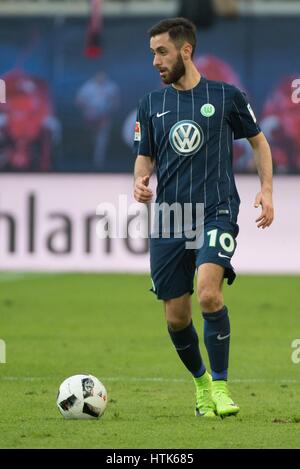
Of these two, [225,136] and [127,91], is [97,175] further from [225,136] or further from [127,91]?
[225,136]

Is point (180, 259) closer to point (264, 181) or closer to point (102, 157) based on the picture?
point (264, 181)

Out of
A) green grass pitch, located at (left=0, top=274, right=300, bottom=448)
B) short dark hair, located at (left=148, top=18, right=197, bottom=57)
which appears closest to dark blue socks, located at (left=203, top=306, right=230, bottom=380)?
green grass pitch, located at (left=0, top=274, right=300, bottom=448)

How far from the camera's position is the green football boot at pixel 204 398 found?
25.7 feet

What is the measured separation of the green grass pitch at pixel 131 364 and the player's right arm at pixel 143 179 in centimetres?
123

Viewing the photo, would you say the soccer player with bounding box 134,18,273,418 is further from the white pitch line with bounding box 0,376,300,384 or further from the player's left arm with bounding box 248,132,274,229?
the white pitch line with bounding box 0,376,300,384

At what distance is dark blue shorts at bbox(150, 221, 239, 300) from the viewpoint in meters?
7.72

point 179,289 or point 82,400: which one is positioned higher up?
point 179,289

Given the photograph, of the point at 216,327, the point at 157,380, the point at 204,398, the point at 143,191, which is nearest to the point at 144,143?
the point at 143,191

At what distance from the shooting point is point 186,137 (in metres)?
7.80

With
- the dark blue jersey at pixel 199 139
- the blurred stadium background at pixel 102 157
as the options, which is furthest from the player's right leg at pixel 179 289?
the blurred stadium background at pixel 102 157

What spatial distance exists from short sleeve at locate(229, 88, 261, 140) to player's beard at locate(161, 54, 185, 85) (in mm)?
344

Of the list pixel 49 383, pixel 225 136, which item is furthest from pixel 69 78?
pixel 225 136

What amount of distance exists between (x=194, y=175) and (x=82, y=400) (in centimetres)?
140

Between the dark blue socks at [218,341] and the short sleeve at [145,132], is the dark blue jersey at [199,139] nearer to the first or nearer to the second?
the short sleeve at [145,132]
